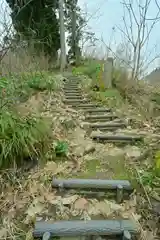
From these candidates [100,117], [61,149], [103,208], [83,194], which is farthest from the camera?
[100,117]

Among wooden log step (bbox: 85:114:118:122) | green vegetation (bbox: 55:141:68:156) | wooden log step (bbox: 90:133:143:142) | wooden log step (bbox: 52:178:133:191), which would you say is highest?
wooden log step (bbox: 85:114:118:122)

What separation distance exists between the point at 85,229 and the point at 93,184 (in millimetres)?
474

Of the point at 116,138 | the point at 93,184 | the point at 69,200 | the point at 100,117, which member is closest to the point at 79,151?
the point at 116,138

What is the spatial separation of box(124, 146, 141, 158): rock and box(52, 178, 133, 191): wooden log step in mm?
564

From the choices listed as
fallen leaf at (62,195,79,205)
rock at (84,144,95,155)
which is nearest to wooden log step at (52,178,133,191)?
fallen leaf at (62,195,79,205)

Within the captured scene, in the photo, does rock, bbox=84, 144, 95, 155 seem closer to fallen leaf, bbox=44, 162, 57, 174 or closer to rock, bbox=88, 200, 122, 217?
fallen leaf, bbox=44, 162, 57, 174

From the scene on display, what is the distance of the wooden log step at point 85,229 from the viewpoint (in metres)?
1.56

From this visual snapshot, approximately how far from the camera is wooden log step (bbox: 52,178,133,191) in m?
1.97

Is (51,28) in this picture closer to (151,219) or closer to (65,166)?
(65,166)

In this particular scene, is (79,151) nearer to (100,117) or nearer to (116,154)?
(116,154)

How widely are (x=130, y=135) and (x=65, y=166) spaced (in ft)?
3.60

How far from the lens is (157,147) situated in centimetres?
264

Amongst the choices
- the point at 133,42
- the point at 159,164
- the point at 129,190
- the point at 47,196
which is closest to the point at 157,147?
the point at 159,164

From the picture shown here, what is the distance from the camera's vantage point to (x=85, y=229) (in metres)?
1.57
